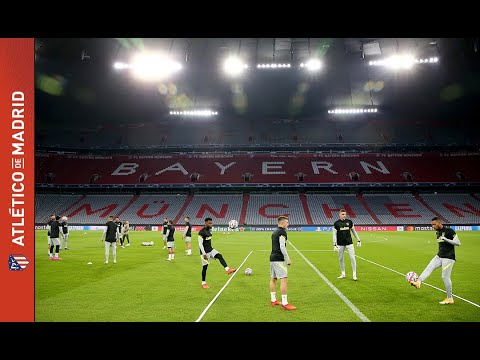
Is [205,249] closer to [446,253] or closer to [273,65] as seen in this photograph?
[446,253]

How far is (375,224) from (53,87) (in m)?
46.3

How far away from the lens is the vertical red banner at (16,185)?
25.2 ft

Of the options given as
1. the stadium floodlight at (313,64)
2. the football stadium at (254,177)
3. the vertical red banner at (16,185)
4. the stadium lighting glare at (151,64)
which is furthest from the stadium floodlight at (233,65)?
the vertical red banner at (16,185)

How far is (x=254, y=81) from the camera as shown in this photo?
1841 inches

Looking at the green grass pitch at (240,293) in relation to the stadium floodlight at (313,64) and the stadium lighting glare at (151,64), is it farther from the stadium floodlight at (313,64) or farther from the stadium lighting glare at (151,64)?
the stadium floodlight at (313,64)

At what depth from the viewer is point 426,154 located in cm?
6050

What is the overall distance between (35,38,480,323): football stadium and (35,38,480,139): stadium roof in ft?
0.88

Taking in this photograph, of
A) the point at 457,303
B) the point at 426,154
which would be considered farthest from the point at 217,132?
the point at 457,303

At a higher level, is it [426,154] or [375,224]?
[426,154]

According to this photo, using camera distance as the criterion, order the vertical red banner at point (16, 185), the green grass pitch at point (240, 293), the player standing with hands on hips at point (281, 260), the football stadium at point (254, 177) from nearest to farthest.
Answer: the vertical red banner at point (16, 185) < the green grass pitch at point (240, 293) < the player standing with hands on hips at point (281, 260) < the football stadium at point (254, 177)

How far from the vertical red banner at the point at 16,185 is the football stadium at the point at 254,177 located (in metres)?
1.97
